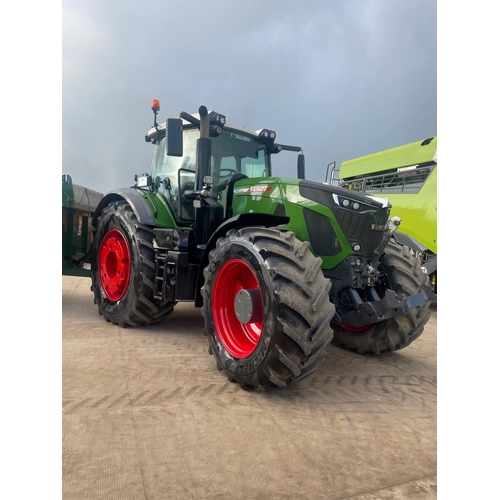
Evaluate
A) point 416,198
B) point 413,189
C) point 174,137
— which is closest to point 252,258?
point 174,137

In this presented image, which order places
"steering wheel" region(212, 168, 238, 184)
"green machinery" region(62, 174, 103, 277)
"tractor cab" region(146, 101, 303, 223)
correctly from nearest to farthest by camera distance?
"tractor cab" region(146, 101, 303, 223)
"steering wheel" region(212, 168, 238, 184)
"green machinery" region(62, 174, 103, 277)

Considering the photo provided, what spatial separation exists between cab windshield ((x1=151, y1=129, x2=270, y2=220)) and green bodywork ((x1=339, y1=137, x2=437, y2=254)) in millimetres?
3758

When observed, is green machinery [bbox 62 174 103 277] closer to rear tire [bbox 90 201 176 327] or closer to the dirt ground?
rear tire [bbox 90 201 176 327]

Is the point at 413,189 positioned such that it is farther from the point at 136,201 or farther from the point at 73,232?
the point at 73,232

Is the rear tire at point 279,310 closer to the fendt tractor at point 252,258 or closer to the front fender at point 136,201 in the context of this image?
the fendt tractor at point 252,258

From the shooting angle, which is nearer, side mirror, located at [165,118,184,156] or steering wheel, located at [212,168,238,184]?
side mirror, located at [165,118,184,156]

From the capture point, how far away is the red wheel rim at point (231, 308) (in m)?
3.14

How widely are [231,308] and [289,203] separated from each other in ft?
3.24

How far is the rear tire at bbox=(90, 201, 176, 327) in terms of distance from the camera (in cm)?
423

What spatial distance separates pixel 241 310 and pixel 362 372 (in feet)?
4.08

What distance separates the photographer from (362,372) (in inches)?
131

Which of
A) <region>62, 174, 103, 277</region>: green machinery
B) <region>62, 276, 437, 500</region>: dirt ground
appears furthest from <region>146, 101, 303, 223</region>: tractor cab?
<region>62, 276, 437, 500</region>: dirt ground

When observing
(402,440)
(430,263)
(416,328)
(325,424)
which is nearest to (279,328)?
(325,424)

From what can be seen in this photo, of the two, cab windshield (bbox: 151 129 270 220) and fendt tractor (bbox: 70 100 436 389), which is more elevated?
cab windshield (bbox: 151 129 270 220)
